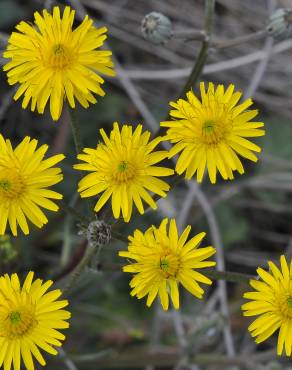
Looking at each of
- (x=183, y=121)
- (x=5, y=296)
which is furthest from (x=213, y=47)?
(x=5, y=296)

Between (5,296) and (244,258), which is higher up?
(244,258)

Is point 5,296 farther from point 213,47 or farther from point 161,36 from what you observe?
point 213,47

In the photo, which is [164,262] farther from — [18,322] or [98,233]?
[18,322]

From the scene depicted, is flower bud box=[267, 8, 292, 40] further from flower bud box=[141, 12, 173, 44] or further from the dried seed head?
the dried seed head

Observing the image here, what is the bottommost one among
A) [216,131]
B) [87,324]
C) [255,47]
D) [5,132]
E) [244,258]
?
[87,324]

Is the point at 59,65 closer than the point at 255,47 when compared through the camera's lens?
Yes

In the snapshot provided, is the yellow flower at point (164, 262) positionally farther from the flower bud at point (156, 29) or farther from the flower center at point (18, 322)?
the flower bud at point (156, 29)
